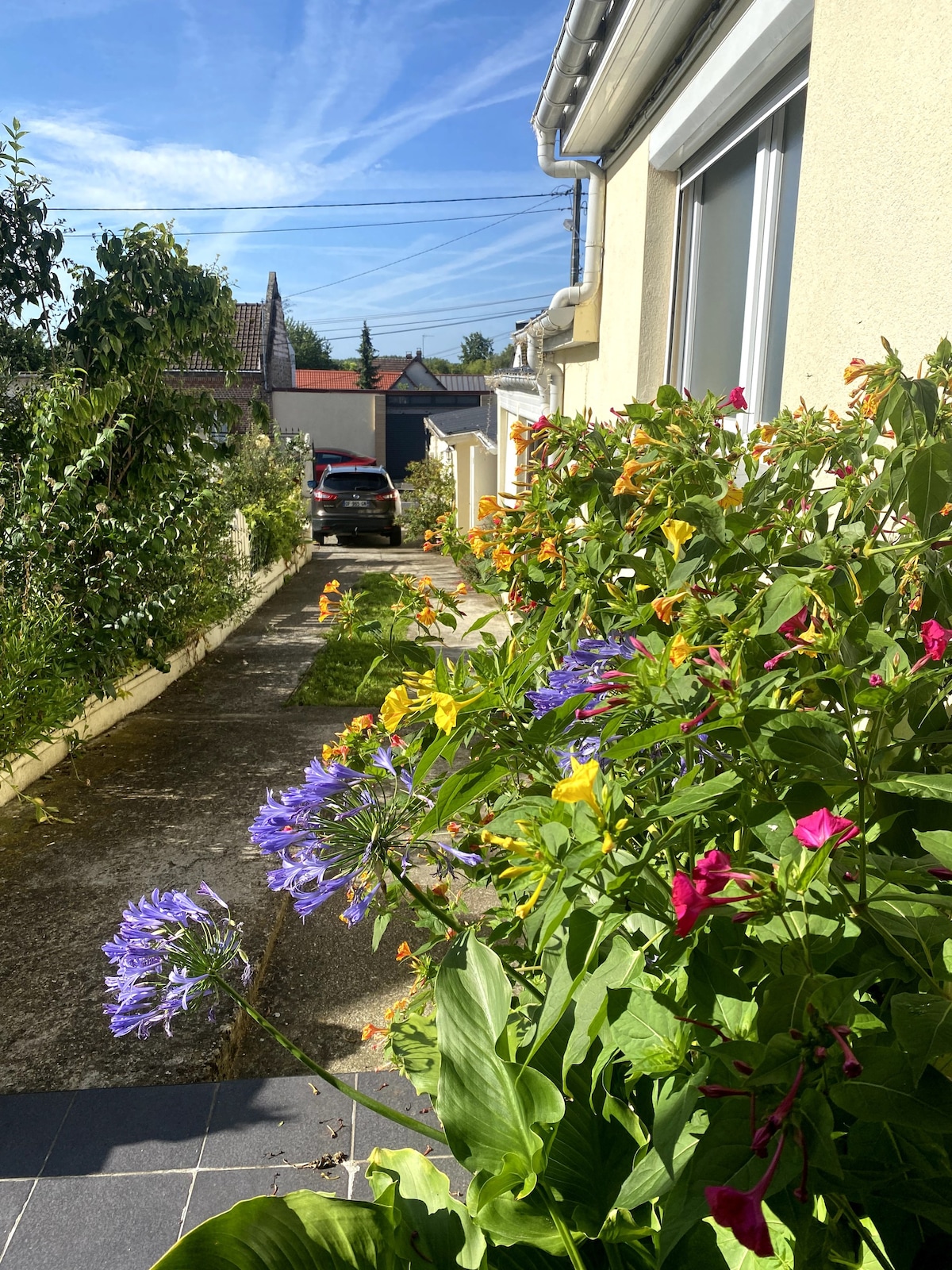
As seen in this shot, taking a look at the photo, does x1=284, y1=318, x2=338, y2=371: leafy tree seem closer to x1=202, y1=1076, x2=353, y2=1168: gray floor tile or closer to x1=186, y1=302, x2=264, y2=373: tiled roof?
x1=186, y1=302, x2=264, y2=373: tiled roof

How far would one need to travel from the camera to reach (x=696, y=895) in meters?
0.78

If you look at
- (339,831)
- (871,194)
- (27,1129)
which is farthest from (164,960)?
(871,194)

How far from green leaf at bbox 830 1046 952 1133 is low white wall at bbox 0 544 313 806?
415 cm

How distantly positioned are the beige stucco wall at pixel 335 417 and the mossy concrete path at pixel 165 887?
29.5 metres

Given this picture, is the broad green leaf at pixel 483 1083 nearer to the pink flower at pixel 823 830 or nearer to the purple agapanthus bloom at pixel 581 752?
the purple agapanthus bloom at pixel 581 752

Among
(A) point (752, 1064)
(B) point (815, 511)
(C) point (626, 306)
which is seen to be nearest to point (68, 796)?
(C) point (626, 306)

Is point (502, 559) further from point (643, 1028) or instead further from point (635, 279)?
point (635, 279)

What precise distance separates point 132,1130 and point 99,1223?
1.01 feet

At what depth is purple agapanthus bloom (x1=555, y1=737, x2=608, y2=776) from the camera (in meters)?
1.31

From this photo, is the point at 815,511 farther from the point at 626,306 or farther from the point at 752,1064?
the point at 626,306

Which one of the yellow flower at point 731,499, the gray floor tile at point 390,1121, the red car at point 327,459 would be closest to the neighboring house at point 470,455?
the red car at point 327,459

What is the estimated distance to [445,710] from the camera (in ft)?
3.38

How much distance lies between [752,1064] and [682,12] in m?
3.88

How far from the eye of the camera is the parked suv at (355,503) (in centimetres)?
1831
